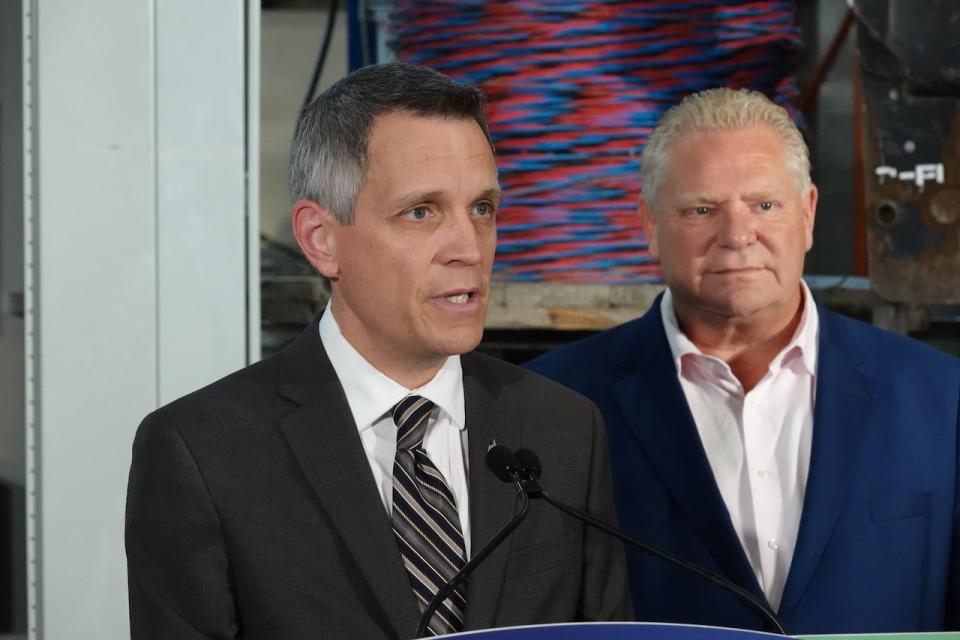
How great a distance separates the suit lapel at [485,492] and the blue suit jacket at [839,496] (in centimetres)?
45

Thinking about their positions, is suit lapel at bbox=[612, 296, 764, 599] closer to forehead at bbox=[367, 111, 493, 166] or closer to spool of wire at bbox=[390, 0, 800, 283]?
spool of wire at bbox=[390, 0, 800, 283]

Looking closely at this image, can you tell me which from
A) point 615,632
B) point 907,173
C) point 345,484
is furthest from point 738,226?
point 615,632

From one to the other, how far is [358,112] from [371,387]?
30 centimetres

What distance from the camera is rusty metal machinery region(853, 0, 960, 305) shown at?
219 cm

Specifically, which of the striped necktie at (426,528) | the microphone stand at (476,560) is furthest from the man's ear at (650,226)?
the microphone stand at (476,560)

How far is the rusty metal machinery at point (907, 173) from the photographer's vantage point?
86.3 inches

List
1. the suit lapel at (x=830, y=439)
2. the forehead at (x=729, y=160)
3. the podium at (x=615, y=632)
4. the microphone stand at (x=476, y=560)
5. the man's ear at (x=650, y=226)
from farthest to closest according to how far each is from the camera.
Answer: the man's ear at (x=650, y=226)
the forehead at (x=729, y=160)
the suit lapel at (x=830, y=439)
the microphone stand at (x=476, y=560)
the podium at (x=615, y=632)

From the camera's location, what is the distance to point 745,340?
192 centimetres

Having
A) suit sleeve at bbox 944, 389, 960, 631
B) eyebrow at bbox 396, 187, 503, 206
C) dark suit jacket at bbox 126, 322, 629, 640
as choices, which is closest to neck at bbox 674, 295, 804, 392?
suit sleeve at bbox 944, 389, 960, 631

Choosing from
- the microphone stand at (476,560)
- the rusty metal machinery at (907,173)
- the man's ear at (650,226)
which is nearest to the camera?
the microphone stand at (476,560)

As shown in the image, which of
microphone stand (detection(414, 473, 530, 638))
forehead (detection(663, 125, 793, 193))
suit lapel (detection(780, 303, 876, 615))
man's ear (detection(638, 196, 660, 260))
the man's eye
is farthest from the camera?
man's ear (detection(638, 196, 660, 260))

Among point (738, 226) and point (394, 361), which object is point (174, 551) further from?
point (738, 226)

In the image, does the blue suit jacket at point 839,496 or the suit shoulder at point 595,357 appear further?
the suit shoulder at point 595,357

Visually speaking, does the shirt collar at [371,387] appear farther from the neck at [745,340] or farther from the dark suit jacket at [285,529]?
the neck at [745,340]
